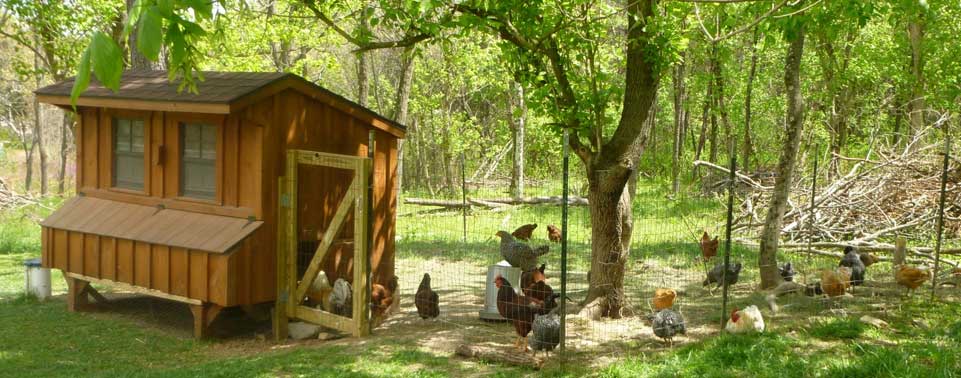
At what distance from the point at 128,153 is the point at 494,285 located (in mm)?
5091

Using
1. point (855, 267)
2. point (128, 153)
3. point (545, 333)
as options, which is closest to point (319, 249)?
point (545, 333)

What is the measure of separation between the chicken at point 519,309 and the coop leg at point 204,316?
329 cm

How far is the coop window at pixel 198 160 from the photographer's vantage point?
961 centimetres

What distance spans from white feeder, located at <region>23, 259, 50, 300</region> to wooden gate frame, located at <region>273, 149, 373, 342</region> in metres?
4.29

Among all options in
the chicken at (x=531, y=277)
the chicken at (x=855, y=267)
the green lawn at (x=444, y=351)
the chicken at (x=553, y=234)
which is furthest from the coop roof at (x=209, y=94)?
the chicken at (x=855, y=267)

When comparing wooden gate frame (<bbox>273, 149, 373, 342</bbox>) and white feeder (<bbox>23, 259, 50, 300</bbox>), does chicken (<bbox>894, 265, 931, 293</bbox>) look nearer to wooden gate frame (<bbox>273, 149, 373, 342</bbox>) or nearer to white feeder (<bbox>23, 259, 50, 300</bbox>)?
wooden gate frame (<bbox>273, 149, 373, 342</bbox>)

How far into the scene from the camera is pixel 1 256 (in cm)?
1589

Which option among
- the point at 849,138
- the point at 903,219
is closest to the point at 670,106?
the point at 849,138

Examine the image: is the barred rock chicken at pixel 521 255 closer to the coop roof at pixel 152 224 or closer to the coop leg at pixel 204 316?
the coop roof at pixel 152 224

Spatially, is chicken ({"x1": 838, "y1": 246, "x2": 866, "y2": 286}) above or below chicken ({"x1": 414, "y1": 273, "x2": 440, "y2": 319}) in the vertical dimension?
above

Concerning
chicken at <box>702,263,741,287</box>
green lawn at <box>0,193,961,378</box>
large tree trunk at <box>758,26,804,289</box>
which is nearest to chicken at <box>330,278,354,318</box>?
green lawn at <box>0,193,961,378</box>

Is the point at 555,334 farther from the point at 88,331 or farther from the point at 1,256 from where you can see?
the point at 1,256

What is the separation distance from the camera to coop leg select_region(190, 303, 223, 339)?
9180 millimetres

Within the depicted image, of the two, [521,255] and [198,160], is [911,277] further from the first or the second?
[198,160]
